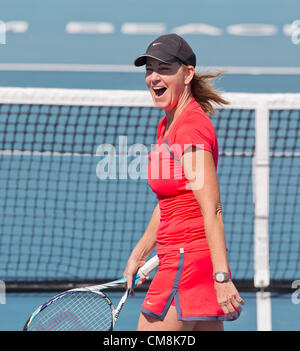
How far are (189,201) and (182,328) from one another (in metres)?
0.57

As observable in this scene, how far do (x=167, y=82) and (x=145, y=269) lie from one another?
102 centimetres

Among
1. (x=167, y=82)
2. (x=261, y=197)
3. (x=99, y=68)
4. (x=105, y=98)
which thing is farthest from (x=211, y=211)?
(x=99, y=68)

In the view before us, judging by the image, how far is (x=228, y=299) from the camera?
10.6 feet

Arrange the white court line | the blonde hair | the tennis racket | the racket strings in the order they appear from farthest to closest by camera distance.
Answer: the white court line < the racket strings < the tennis racket < the blonde hair

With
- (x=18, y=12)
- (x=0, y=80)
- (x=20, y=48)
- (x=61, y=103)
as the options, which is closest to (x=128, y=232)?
(x=61, y=103)

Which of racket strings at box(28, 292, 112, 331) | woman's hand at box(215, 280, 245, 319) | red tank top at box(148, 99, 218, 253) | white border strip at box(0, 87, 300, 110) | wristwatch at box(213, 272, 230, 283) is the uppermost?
white border strip at box(0, 87, 300, 110)

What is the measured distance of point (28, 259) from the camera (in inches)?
283

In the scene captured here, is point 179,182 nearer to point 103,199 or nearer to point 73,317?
point 73,317

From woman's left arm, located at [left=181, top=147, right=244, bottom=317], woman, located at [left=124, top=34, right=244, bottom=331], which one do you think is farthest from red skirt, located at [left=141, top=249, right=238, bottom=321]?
woman's left arm, located at [left=181, top=147, right=244, bottom=317]

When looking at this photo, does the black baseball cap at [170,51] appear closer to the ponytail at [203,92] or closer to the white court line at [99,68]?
the ponytail at [203,92]

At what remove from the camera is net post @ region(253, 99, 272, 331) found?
575 centimetres

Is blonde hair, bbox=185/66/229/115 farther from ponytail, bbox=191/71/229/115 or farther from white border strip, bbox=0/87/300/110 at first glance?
white border strip, bbox=0/87/300/110

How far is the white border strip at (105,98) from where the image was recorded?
5844 mm

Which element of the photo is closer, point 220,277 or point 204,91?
point 220,277
